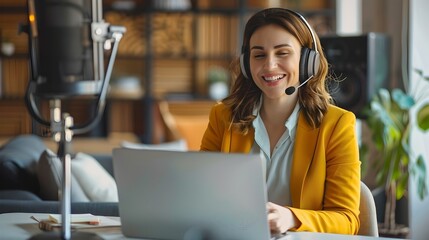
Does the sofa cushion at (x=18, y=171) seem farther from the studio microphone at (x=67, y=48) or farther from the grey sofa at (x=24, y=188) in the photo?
the studio microphone at (x=67, y=48)

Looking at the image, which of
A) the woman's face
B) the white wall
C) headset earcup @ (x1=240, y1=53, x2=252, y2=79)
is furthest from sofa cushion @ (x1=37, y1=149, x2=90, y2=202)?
the white wall

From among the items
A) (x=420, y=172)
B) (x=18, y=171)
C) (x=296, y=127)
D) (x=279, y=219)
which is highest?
(x=296, y=127)

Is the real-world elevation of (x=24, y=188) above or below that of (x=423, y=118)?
below

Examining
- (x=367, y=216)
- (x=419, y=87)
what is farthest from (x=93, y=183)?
(x=419, y=87)

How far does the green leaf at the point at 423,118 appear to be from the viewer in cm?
445

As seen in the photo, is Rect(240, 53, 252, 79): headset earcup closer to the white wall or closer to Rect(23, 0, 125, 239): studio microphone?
Rect(23, 0, 125, 239): studio microphone

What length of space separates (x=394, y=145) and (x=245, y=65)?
2575 millimetres

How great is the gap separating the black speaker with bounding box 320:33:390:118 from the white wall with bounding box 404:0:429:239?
0.22 meters

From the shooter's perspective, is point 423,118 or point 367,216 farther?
point 423,118

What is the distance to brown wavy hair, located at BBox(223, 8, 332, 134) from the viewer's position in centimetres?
228

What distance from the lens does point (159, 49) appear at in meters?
8.05

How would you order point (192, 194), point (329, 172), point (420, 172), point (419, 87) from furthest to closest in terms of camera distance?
1. point (419, 87)
2. point (420, 172)
3. point (329, 172)
4. point (192, 194)

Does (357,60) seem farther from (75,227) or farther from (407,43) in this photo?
(75,227)

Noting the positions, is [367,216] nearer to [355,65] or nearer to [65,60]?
[65,60]
